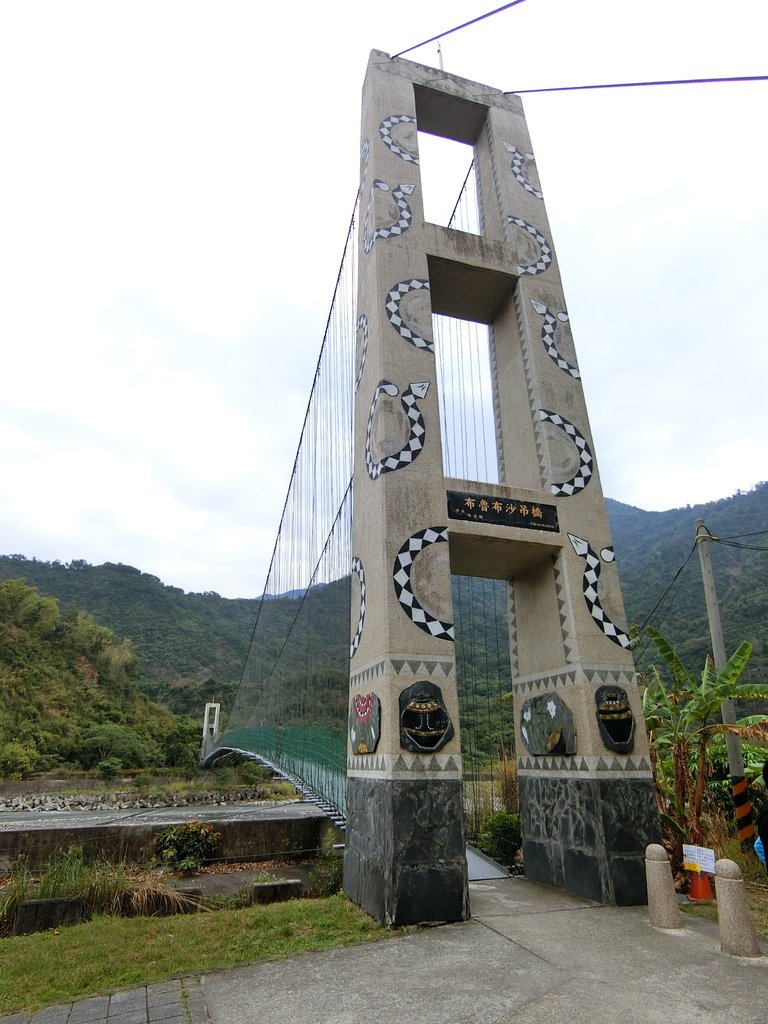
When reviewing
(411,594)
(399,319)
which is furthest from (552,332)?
(411,594)

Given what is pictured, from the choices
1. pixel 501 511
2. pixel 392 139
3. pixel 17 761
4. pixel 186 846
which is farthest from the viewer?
pixel 17 761

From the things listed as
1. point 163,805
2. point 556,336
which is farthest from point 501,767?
point 163,805

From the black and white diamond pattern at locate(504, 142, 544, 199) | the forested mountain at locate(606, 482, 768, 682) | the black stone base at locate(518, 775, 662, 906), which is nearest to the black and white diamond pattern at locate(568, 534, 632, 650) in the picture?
the black stone base at locate(518, 775, 662, 906)

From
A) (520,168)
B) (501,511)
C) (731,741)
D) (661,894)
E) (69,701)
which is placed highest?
(520,168)

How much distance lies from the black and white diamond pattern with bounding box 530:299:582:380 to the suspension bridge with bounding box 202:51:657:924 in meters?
0.03

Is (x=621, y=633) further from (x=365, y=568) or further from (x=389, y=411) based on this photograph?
(x=389, y=411)

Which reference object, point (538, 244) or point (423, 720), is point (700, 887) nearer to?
point (423, 720)

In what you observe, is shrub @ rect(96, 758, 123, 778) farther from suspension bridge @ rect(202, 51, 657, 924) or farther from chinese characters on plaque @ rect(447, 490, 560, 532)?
chinese characters on plaque @ rect(447, 490, 560, 532)

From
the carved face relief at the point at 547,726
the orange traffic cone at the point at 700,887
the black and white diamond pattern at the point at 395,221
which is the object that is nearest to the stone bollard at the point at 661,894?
the orange traffic cone at the point at 700,887

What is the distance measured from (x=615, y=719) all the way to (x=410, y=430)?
4.26 metres

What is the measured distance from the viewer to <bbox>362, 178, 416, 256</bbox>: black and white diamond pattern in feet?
29.4

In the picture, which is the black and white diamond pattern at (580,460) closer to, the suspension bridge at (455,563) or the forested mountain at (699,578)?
the suspension bridge at (455,563)

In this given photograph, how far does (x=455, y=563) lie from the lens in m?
8.62

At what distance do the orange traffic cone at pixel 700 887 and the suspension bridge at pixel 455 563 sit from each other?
66 centimetres
